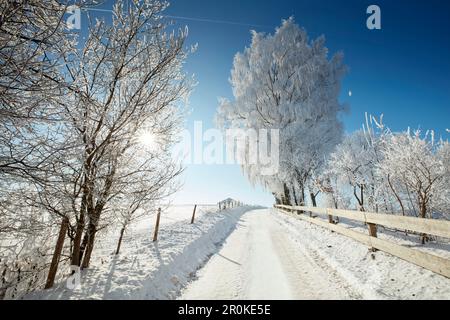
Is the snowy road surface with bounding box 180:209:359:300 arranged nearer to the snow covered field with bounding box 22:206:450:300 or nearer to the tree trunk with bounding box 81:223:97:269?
the snow covered field with bounding box 22:206:450:300

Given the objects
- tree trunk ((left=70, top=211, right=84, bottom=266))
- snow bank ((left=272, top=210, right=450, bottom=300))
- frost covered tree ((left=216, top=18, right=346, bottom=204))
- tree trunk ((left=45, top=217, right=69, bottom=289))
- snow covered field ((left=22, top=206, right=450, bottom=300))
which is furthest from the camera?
frost covered tree ((left=216, top=18, right=346, bottom=204))

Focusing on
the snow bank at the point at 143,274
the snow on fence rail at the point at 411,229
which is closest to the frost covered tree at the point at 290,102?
the snow on fence rail at the point at 411,229

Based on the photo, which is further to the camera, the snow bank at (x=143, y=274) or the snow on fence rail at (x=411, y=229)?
the snow bank at (x=143, y=274)

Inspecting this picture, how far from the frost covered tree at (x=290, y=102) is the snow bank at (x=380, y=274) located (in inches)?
440

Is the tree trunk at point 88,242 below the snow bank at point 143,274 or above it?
above

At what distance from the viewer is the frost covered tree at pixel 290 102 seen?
1652 centimetres

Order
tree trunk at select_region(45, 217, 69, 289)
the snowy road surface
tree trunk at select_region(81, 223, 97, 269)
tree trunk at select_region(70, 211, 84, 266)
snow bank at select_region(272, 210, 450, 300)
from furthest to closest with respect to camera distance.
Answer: tree trunk at select_region(81, 223, 97, 269) < tree trunk at select_region(70, 211, 84, 266) < tree trunk at select_region(45, 217, 69, 289) < the snowy road surface < snow bank at select_region(272, 210, 450, 300)

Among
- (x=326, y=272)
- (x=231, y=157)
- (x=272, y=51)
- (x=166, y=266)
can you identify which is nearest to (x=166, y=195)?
(x=166, y=266)

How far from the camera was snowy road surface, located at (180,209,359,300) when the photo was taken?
3787 mm

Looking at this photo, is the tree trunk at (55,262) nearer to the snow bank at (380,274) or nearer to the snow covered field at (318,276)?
the snow covered field at (318,276)

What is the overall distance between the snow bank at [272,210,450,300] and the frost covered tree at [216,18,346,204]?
440 inches

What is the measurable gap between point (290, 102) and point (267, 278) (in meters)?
15.8

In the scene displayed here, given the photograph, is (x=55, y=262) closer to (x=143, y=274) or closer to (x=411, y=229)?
(x=143, y=274)

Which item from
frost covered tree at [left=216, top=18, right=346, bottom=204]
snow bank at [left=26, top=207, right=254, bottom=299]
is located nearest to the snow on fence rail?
snow bank at [left=26, top=207, right=254, bottom=299]
